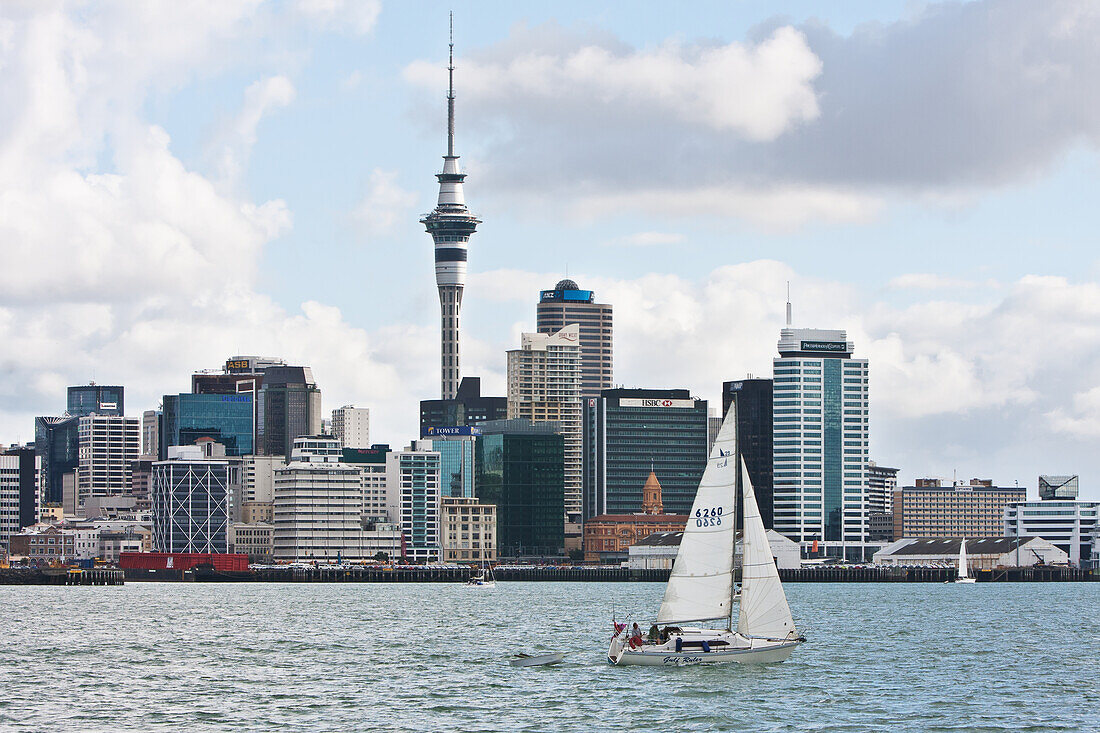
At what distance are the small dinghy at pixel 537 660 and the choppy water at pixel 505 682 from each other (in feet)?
3.70

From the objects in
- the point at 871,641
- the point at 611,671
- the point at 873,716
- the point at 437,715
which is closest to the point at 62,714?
the point at 437,715

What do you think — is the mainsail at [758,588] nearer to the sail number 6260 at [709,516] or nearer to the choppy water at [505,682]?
the sail number 6260 at [709,516]

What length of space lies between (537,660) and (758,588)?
16266mm

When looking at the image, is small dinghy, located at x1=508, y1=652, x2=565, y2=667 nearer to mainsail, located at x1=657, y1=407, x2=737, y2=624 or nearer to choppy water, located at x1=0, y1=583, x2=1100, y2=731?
choppy water, located at x1=0, y1=583, x2=1100, y2=731

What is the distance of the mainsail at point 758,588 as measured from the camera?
9369 centimetres

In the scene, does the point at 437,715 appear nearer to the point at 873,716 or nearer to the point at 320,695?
the point at 320,695

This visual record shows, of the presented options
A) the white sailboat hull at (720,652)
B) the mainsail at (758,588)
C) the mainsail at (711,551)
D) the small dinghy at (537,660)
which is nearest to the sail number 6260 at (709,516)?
the mainsail at (711,551)

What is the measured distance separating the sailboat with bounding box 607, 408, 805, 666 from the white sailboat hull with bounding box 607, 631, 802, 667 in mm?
50

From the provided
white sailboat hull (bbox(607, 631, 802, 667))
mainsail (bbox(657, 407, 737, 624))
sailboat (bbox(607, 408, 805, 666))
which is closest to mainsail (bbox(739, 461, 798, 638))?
sailboat (bbox(607, 408, 805, 666))

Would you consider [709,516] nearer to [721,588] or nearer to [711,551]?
[711,551]

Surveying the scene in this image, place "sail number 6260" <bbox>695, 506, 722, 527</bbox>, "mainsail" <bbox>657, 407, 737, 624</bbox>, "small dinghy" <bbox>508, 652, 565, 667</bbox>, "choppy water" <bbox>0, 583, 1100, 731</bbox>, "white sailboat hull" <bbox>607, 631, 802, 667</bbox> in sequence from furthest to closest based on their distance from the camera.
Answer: "small dinghy" <bbox>508, 652, 565, 667</bbox> < "white sailboat hull" <bbox>607, 631, 802, 667</bbox> < "sail number 6260" <bbox>695, 506, 722, 527</bbox> < "mainsail" <bbox>657, 407, 737, 624</bbox> < "choppy water" <bbox>0, 583, 1100, 731</bbox>

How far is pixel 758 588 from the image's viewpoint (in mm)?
93938

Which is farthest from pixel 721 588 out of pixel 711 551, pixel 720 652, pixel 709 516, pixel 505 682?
pixel 505 682

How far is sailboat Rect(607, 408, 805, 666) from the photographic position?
303ft
